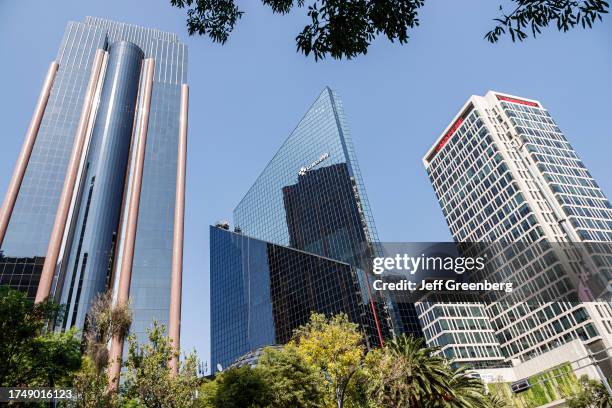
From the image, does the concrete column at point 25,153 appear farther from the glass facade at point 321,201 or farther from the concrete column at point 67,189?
the glass facade at point 321,201

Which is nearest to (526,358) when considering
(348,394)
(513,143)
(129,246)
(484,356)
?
(484,356)

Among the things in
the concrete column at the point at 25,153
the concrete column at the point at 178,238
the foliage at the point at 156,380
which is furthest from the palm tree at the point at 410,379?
the concrete column at the point at 25,153

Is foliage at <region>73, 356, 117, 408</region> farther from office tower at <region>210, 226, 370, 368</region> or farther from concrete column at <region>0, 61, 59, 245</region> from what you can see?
office tower at <region>210, 226, 370, 368</region>

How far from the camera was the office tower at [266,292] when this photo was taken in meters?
112

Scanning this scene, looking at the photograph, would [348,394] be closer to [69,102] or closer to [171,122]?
[171,122]

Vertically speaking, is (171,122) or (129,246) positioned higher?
(171,122)

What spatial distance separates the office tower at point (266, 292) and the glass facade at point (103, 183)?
5264 centimetres

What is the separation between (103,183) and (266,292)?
A: 70236 millimetres

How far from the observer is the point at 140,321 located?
67500mm

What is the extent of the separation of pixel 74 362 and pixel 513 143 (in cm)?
11889

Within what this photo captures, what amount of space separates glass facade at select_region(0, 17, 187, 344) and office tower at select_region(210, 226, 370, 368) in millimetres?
52636

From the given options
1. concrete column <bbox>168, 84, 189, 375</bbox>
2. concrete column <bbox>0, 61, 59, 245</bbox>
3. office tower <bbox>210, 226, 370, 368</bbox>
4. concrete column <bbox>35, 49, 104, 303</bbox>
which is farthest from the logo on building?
concrete column <bbox>0, 61, 59, 245</bbox>

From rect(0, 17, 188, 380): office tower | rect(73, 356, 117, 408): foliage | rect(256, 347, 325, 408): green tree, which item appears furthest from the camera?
rect(0, 17, 188, 380): office tower

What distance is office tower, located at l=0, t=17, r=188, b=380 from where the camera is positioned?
71.3 metres
